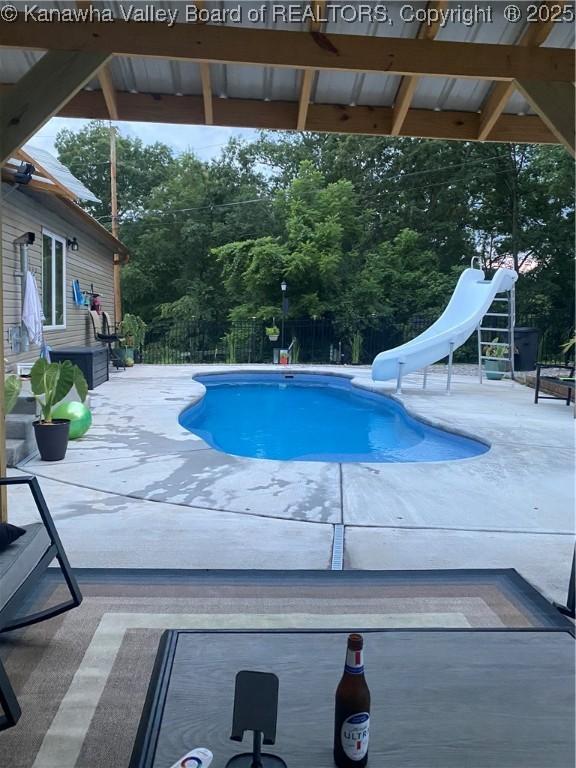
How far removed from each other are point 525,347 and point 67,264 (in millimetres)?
9069

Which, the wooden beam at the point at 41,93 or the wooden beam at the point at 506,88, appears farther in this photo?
the wooden beam at the point at 506,88

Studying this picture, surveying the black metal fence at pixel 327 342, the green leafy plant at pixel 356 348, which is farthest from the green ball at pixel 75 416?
the green leafy plant at pixel 356 348

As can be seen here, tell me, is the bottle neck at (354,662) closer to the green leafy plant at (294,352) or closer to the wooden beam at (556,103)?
the wooden beam at (556,103)

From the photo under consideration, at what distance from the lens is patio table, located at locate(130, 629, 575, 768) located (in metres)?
1.13

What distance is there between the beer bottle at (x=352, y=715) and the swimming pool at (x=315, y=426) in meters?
4.91

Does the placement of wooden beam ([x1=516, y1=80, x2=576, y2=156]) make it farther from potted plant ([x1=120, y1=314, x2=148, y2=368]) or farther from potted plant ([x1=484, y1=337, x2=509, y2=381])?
potted plant ([x1=120, y1=314, x2=148, y2=368])

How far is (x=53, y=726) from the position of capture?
179 cm

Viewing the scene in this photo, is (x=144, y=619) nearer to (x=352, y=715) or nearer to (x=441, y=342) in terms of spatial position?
(x=352, y=715)

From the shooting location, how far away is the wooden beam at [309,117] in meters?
3.54

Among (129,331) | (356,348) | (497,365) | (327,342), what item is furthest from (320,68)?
(327,342)

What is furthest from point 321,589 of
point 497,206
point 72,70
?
point 497,206

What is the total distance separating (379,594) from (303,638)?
46.3 inches

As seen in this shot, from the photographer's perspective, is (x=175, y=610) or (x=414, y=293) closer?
(x=175, y=610)

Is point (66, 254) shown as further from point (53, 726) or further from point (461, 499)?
point (53, 726)
